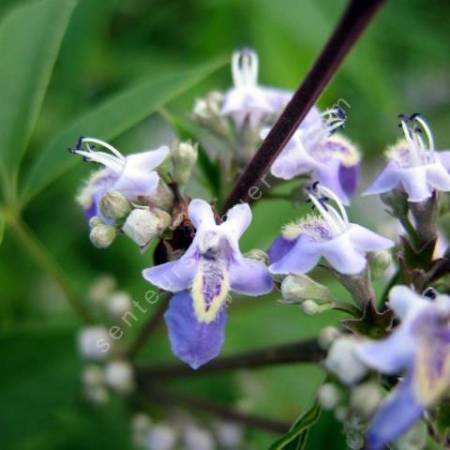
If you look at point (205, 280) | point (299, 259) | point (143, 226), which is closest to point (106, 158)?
point (143, 226)

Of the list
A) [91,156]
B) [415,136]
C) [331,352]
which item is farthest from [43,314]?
[331,352]

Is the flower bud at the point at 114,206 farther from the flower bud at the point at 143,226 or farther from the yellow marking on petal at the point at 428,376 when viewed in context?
the yellow marking on petal at the point at 428,376

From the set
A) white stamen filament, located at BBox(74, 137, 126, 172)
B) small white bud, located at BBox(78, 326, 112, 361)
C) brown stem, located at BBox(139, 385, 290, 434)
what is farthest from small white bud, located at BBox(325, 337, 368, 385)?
small white bud, located at BBox(78, 326, 112, 361)

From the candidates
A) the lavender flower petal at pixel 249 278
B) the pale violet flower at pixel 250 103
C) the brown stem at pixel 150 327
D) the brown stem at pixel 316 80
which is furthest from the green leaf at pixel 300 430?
the pale violet flower at pixel 250 103

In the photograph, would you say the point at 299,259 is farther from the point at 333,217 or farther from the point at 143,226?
the point at 143,226

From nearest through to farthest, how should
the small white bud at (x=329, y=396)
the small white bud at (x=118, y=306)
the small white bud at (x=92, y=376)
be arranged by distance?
the small white bud at (x=329, y=396)
the small white bud at (x=92, y=376)
the small white bud at (x=118, y=306)

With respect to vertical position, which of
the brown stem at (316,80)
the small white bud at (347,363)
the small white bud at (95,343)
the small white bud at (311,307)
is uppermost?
the brown stem at (316,80)
